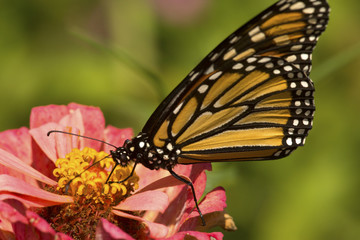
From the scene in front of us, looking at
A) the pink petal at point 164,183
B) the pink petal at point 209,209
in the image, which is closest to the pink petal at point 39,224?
the pink petal at point 209,209

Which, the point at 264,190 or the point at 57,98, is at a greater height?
the point at 57,98

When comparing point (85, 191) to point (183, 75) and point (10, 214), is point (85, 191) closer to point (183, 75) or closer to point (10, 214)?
point (10, 214)

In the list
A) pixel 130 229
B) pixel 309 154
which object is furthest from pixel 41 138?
pixel 309 154

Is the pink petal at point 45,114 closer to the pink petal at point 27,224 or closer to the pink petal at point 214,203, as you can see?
the pink petal at point 27,224

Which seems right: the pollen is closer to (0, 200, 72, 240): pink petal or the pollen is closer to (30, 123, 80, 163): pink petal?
(30, 123, 80, 163): pink petal

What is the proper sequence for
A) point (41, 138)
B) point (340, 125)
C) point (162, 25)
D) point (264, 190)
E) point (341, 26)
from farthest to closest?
point (162, 25) → point (341, 26) → point (340, 125) → point (264, 190) → point (41, 138)

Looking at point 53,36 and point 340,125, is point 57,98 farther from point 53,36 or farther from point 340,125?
point 340,125

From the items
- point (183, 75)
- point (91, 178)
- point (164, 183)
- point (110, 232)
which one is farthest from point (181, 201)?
point (183, 75)
